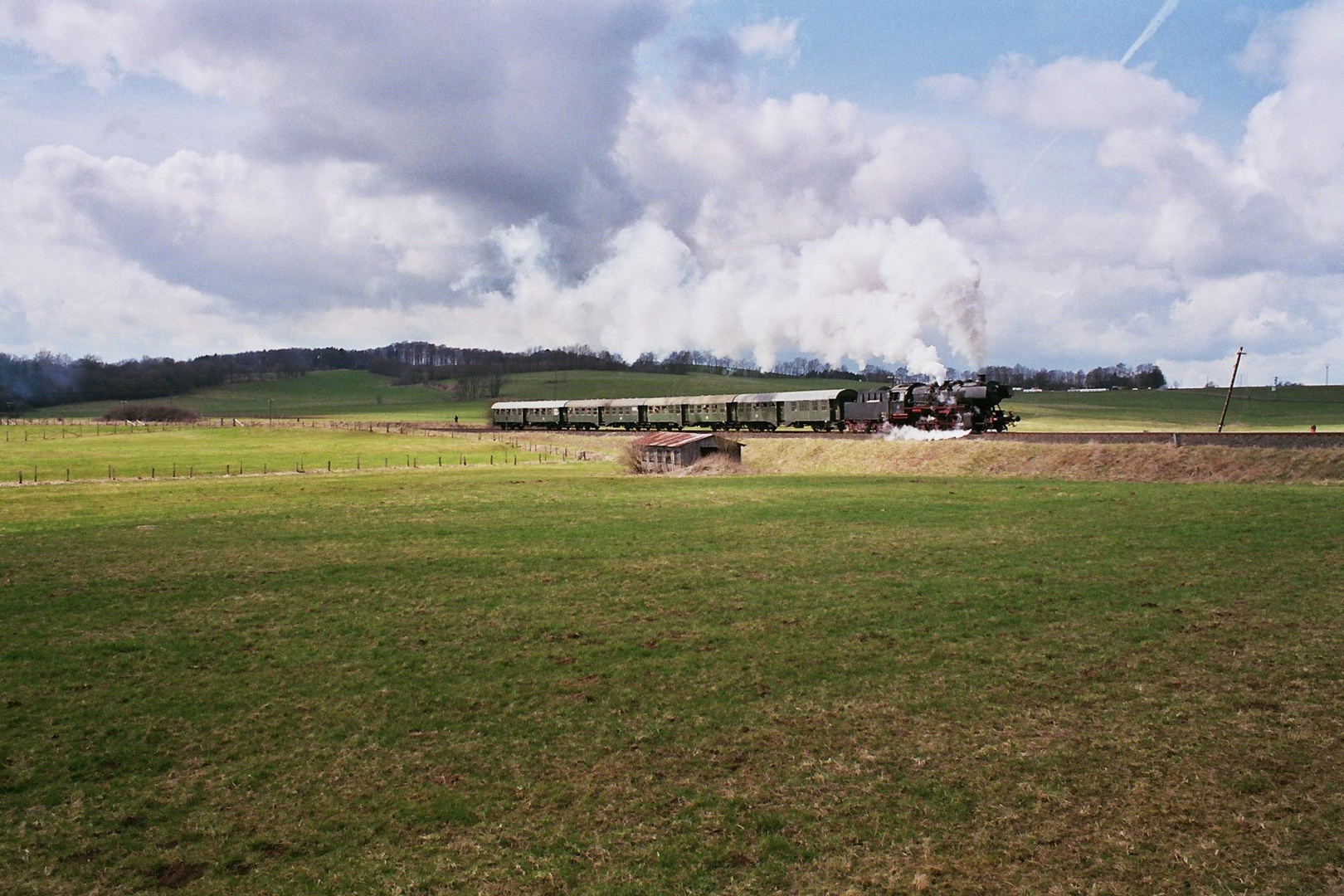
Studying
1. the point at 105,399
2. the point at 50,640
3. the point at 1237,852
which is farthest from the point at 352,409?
the point at 1237,852

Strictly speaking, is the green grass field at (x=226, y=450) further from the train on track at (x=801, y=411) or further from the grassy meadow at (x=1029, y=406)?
the grassy meadow at (x=1029, y=406)

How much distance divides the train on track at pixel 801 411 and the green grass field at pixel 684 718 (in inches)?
1233

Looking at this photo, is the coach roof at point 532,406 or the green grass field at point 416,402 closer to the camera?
the coach roof at point 532,406

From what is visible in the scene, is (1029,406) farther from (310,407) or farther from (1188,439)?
(310,407)

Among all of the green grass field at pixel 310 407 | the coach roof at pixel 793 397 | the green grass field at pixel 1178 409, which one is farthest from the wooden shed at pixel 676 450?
the green grass field at pixel 310 407

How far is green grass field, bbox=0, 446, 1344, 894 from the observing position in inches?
314

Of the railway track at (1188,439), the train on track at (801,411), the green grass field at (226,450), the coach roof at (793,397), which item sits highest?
the coach roof at (793,397)

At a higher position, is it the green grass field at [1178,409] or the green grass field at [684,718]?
the green grass field at [1178,409]

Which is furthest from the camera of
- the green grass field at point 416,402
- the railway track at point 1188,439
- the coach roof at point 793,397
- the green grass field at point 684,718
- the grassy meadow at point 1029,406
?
the green grass field at point 416,402

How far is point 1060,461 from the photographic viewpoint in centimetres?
3994

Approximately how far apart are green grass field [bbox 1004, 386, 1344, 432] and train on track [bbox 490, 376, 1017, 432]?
2119 cm

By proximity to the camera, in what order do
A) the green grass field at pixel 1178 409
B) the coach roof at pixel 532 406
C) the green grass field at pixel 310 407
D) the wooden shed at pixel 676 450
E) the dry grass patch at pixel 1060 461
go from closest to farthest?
1. the dry grass patch at pixel 1060 461
2. the wooden shed at pixel 676 450
3. the green grass field at pixel 1178 409
4. the coach roof at pixel 532 406
5. the green grass field at pixel 310 407

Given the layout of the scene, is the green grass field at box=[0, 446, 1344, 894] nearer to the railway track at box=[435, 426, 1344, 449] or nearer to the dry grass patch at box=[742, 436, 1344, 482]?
the dry grass patch at box=[742, 436, 1344, 482]

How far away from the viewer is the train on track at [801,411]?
52625mm
